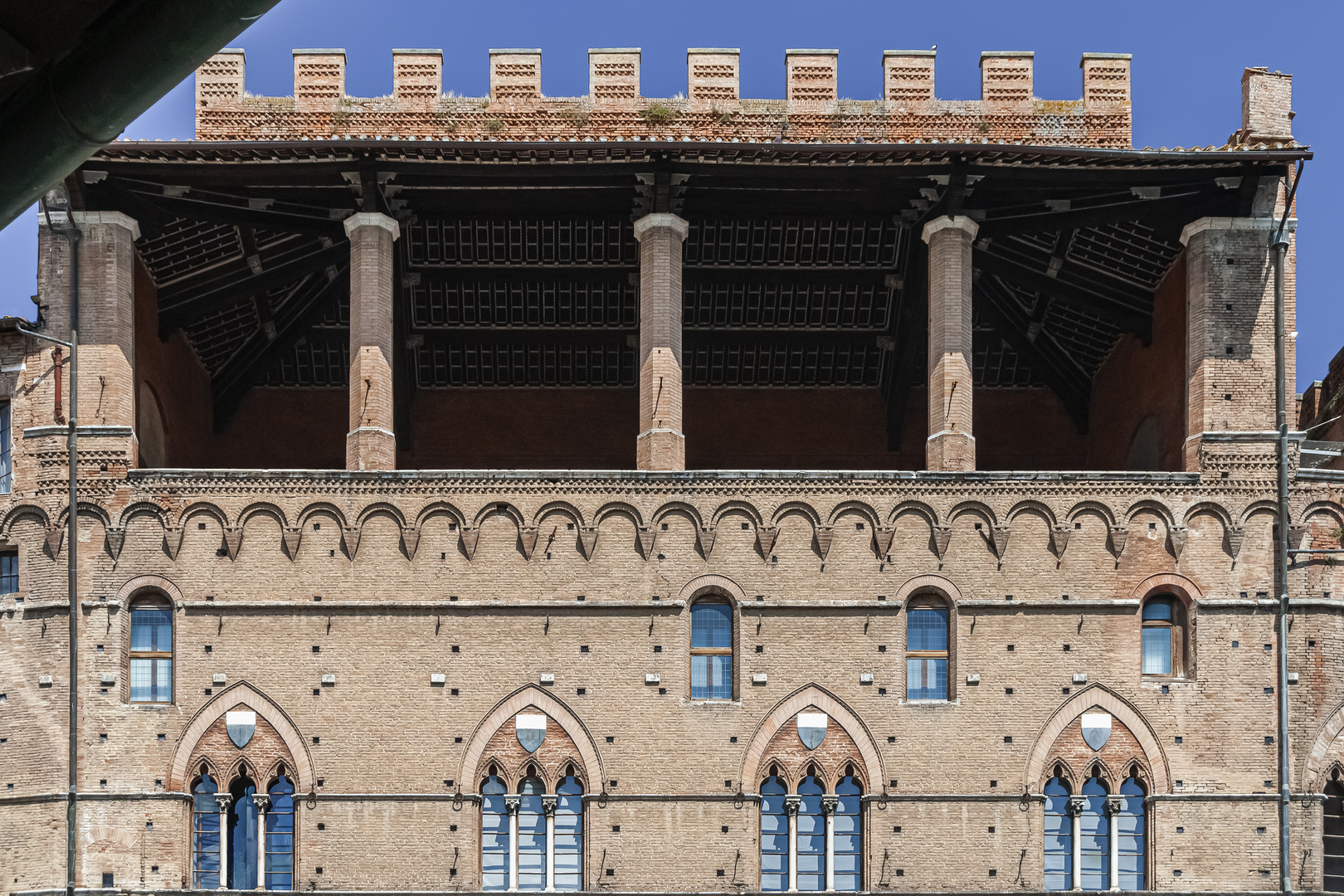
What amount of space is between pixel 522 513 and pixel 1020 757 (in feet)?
24.9

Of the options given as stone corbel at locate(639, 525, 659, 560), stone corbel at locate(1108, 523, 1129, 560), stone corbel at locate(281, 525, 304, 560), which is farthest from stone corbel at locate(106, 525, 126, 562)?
stone corbel at locate(1108, 523, 1129, 560)

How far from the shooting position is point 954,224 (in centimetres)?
2722

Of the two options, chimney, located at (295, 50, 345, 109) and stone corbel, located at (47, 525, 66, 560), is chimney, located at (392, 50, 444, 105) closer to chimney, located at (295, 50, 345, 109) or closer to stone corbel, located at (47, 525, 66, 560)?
chimney, located at (295, 50, 345, 109)

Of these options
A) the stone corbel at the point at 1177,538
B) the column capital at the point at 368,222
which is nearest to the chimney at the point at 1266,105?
the stone corbel at the point at 1177,538

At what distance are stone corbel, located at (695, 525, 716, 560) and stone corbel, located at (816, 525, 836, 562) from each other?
1471 mm

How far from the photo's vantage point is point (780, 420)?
32562 mm

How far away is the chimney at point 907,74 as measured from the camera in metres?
28.9

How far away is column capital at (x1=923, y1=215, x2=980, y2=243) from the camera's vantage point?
27.2 metres

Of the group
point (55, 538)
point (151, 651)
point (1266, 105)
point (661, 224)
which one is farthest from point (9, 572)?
point (1266, 105)

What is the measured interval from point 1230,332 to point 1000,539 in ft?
15.4

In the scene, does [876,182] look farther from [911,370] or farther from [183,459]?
[183,459]

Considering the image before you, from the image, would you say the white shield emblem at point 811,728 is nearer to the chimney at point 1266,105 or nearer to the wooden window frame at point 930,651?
the wooden window frame at point 930,651

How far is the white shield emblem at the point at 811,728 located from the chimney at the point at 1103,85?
10.6 metres

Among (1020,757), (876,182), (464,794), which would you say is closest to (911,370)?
(876,182)
